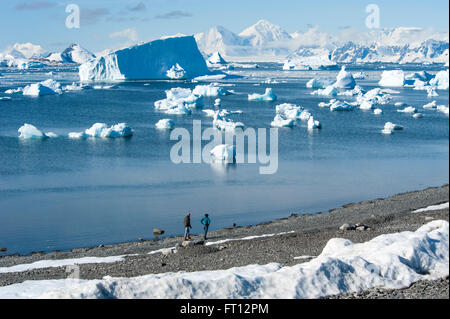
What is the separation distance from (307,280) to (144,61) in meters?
59.8

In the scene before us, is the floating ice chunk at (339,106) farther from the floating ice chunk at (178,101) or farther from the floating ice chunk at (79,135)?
the floating ice chunk at (79,135)

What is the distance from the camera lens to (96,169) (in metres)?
23.5

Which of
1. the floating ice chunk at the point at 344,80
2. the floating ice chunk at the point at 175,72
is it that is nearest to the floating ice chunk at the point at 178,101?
the floating ice chunk at the point at 344,80

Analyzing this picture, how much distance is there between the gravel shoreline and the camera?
9.61 metres

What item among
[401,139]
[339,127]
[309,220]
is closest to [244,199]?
[309,220]

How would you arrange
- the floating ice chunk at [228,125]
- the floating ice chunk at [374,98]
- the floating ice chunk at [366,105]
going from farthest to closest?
the floating ice chunk at [374,98] → the floating ice chunk at [366,105] → the floating ice chunk at [228,125]

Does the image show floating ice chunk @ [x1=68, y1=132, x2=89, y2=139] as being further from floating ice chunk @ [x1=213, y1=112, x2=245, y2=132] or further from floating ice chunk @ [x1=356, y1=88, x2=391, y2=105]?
floating ice chunk @ [x1=356, y1=88, x2=391, y2=105]

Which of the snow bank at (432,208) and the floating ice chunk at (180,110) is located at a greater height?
the floating ice chunk at (180,110)

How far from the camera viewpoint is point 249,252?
34.9 ft

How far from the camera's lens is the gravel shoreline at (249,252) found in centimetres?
961

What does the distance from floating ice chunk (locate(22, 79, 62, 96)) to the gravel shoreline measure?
4335 cm

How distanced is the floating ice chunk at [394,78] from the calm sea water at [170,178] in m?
24.3

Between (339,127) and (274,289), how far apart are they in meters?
29.3

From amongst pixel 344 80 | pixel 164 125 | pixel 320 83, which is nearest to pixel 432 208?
pixel 164 125
